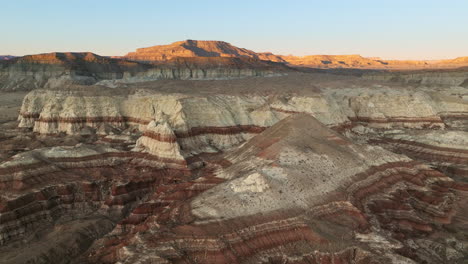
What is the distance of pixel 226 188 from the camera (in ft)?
78.2

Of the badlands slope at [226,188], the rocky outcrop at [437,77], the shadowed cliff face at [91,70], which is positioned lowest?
the badlands slope at [226,188]

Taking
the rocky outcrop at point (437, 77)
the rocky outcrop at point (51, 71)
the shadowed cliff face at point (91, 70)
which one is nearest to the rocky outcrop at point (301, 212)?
the rocky outcrop at point (437, 77)

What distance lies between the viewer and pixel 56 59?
141250mm

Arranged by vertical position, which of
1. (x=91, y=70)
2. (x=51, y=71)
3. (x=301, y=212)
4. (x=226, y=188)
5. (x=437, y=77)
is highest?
(x=91, y=70)

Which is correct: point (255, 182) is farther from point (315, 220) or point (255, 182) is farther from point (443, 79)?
point (443, 79)

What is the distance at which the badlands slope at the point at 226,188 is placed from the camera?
63.6 feet

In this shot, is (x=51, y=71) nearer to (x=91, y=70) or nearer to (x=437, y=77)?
(x=91, y=70)

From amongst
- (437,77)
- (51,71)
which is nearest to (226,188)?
(437,77)

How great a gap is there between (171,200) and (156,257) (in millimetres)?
9159

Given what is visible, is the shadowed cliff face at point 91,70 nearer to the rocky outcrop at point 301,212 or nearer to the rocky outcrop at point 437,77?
the rocky outcrop at point 437,77

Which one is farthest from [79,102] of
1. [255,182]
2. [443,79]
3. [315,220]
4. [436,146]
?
[443,79]

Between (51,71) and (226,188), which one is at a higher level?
(51,71)

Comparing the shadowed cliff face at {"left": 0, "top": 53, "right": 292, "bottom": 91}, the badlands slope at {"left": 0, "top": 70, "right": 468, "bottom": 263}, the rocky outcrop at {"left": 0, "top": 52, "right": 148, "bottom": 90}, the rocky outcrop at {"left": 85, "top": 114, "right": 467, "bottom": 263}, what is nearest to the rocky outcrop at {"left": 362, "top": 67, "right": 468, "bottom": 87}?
the shadowed cliff face at {"left": 0, "top": 53, "right": 292, "bottom": 91}

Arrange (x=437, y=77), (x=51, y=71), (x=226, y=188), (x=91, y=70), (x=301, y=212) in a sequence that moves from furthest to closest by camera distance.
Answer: (x=91, y=70), (x=51, y=71), (x=437, y=77), (x=226, y=188), (x=301, y=212)
